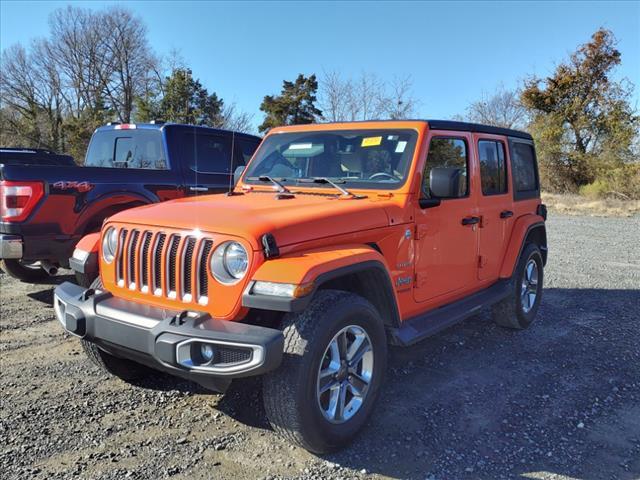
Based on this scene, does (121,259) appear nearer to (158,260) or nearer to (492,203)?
(158,260)

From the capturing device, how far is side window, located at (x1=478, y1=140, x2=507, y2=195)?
4.46 metres

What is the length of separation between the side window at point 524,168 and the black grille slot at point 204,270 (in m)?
3.45

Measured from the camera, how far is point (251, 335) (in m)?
2.41

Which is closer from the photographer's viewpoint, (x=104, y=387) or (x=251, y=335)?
(x=251, y=335)

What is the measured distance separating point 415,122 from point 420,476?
7.94 feet

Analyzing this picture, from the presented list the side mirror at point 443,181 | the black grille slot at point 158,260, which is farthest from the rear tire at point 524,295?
the black grille slot at point 158,260

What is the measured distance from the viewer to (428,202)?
3.59 m

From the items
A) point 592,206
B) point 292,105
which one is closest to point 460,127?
point 592,206

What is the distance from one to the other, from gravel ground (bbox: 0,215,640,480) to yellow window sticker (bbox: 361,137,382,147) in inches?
70.5

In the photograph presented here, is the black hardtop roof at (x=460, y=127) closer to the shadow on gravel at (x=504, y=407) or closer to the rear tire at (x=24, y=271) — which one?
the shadow on gravel at (x=504, y=407)

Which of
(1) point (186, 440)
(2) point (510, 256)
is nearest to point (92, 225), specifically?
(1) point (186, 440)

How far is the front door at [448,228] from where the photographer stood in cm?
360

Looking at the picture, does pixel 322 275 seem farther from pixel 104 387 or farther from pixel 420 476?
pixel 104 387

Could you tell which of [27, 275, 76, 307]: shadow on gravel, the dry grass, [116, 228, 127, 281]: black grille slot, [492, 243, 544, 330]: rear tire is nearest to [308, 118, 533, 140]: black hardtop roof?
[492, 243, 544, 330]: rear tire
